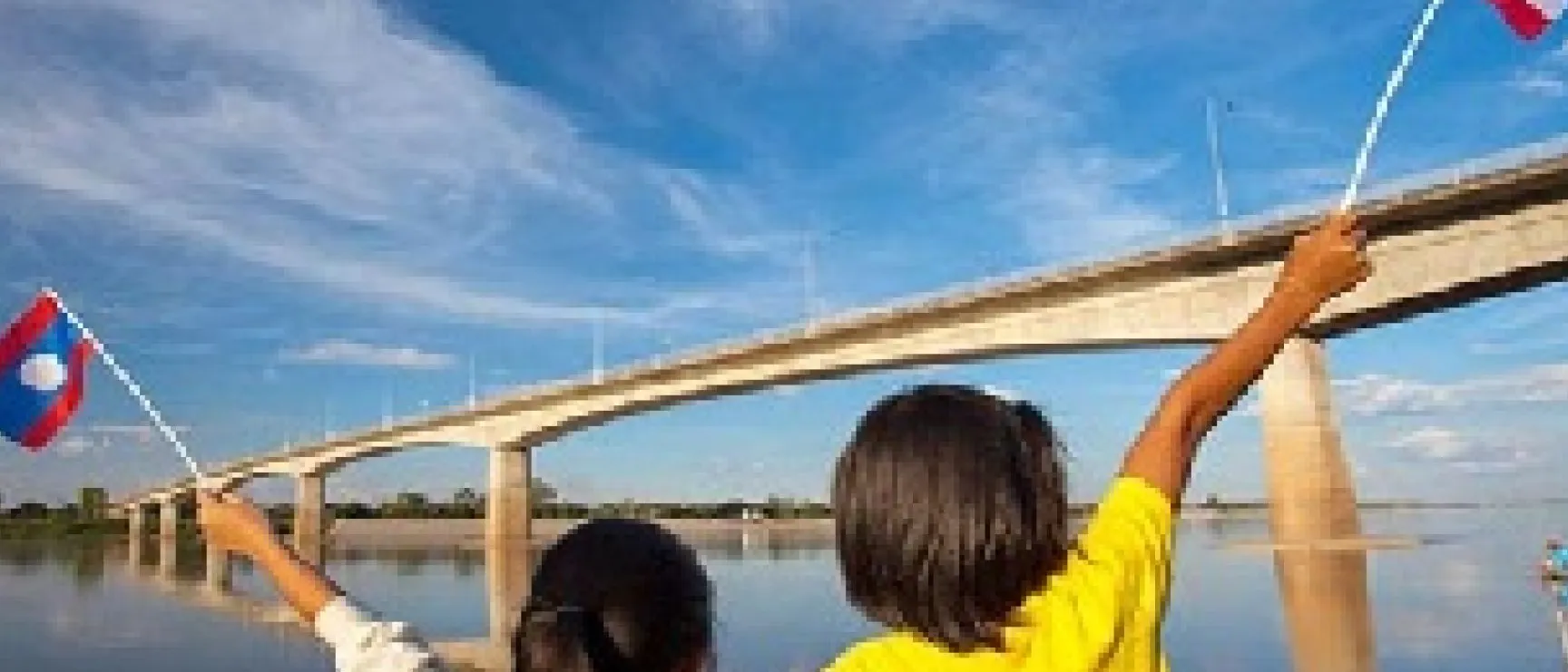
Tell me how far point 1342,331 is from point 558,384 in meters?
30.8

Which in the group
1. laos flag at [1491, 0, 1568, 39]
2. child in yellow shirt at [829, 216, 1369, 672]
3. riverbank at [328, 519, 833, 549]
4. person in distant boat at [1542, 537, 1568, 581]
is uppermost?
laos flag at [1491, 0, 1568, 39]

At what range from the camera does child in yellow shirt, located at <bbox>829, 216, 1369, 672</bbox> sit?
69.5 inches

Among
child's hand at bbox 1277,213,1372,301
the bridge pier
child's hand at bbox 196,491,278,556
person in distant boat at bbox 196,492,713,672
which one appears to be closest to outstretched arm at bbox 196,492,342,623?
child's hand at bbox 196,491,278,556

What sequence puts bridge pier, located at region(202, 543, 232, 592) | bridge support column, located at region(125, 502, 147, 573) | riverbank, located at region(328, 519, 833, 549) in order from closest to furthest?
bridge pier, located at region(202, 543, 232, 592) → bridge support column, located at region(125, 502, 147, 573) → riverbank, located at region(328, 519, 833, 549)

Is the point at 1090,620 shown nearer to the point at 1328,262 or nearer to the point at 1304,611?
the point at 1328,262

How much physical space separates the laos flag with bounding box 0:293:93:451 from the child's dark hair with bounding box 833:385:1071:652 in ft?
13.9

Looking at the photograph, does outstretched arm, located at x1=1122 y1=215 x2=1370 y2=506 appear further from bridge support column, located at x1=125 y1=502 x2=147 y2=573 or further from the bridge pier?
bridge support column, located at x1=125 y1=502 x2=147 y2=573

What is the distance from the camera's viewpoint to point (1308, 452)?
2572 cm

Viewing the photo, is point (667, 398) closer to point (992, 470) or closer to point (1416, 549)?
point (1416, 549)

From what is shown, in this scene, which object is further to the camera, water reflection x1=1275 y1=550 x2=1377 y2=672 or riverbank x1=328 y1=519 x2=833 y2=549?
riverbank x1=328 y1=519 x2=833 y2=549

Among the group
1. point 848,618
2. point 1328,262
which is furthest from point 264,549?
point 848,618

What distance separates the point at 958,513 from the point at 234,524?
148 cm

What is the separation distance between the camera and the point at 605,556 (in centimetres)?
179

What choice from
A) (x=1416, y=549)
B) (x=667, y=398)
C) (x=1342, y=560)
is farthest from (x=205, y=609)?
(x=1416, y=549)
